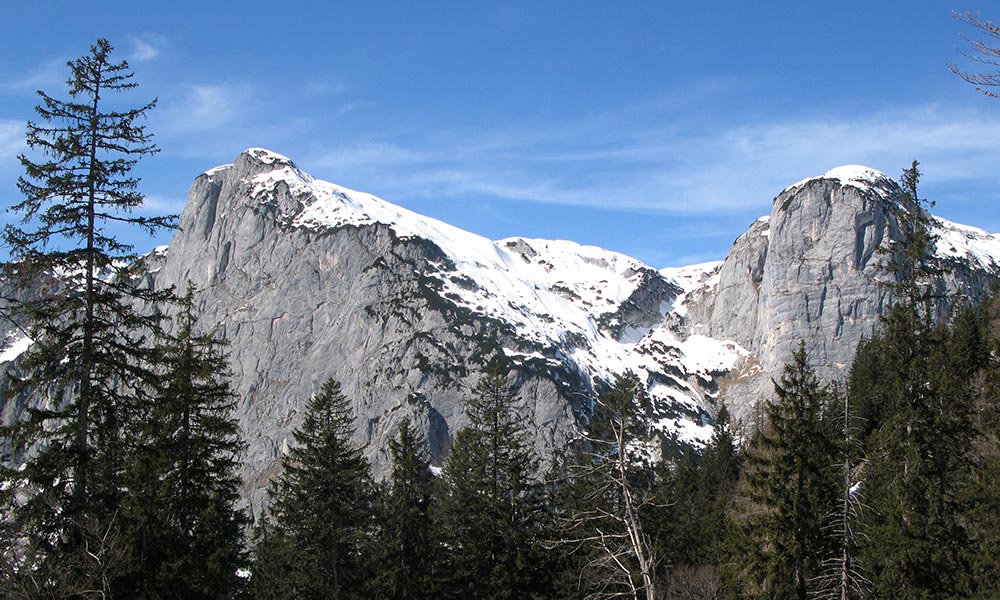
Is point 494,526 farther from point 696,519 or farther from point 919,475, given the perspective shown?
point 696,519

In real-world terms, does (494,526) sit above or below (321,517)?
below

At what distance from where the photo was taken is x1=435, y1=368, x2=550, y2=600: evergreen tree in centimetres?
3556

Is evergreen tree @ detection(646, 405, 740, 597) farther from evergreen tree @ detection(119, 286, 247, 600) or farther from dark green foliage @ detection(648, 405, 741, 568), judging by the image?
evergreen tree @ detection(119, 286, 247, 600)

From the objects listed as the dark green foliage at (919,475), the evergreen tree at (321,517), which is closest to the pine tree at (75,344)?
the evergreen tree at (321,517)

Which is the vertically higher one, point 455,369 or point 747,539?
point 455,369

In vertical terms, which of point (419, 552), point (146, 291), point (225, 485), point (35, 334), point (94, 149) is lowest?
point (419, 552)

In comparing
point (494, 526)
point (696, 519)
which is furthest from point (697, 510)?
point (494, 526)

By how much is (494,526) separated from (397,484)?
533 centimetres

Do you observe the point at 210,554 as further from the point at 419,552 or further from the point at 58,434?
the point at 419,552

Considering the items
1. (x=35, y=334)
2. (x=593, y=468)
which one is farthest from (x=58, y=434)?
(x=593, y=468)

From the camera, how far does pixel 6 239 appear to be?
18312 mm

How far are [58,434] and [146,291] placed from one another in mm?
4048

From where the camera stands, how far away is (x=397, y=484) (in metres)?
37.6

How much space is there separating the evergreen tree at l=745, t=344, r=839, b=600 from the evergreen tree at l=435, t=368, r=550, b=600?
422 inches
